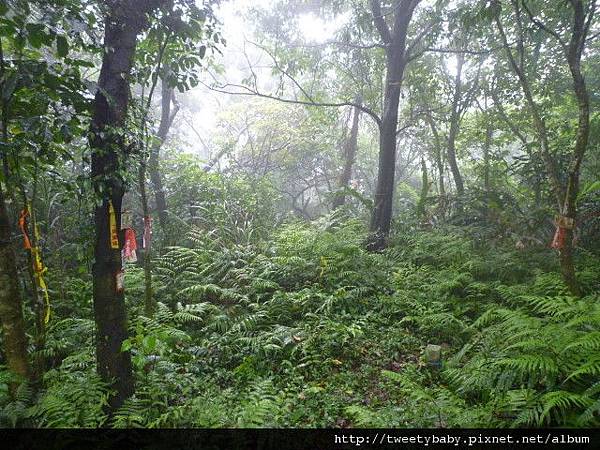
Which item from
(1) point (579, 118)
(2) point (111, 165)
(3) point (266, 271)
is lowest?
(3) point (266, 271)

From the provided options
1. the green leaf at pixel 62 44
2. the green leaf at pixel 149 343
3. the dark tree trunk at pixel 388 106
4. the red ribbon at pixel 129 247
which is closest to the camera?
the green leaf at pixel 62 44

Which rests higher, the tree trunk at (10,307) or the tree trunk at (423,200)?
the tree trunk at (423,200)

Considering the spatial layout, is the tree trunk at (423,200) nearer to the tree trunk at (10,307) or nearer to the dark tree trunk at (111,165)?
the dark tree trunk at (111,165)

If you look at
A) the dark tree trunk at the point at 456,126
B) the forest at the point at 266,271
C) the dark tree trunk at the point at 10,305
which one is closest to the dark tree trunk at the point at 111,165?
the forest at the point at 266,271

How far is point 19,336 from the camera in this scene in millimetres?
2807

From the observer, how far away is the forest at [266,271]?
268cm

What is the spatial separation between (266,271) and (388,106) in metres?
3.87

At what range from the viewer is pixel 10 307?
9.02 ft

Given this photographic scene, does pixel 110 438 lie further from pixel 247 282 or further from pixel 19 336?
pixel 247 282

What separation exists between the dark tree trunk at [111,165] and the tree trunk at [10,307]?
53 centimetres

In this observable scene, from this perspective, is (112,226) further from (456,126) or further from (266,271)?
(456,126)

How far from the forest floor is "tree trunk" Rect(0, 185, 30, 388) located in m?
0.29

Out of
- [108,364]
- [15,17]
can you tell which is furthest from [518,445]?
[15,17]

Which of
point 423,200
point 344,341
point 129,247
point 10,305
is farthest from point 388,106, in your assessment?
point 10,305
